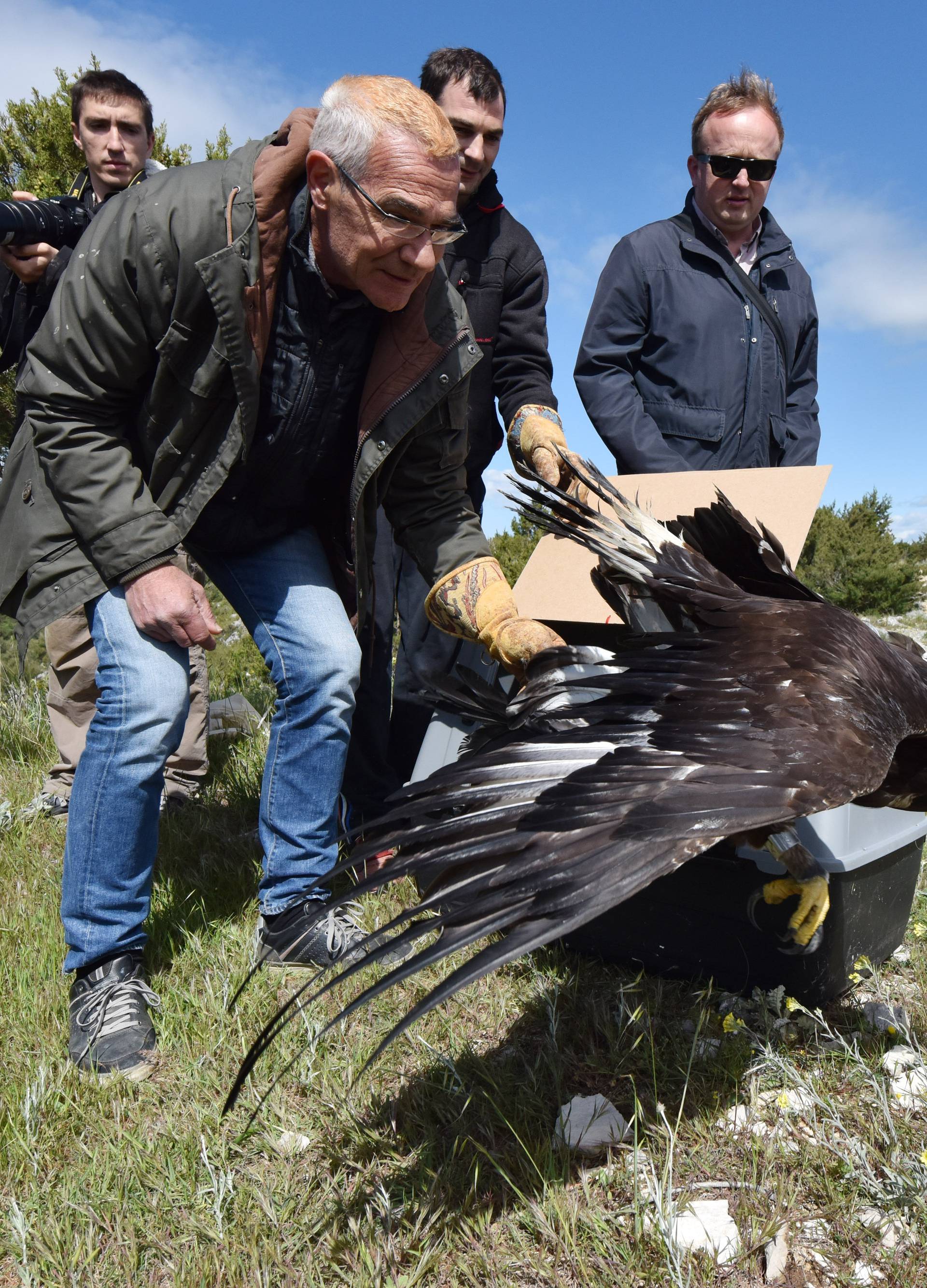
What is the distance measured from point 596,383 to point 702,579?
116 centimetres

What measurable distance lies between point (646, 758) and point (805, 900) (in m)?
0.67

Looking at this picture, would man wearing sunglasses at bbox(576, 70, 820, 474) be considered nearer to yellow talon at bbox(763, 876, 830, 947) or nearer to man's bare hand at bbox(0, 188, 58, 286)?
yellow talon at bbox(763, 876, 830, 947)

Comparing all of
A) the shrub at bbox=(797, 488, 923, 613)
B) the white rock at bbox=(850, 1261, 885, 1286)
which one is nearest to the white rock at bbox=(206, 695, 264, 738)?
the white rock at bbox=(850, 1261, 885, 1286)

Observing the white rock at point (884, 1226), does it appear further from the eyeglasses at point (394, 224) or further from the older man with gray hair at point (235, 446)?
the eyeglasses at point (394, 224)

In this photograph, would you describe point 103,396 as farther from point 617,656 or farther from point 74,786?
point 617,656

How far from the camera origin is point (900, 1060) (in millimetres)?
2020

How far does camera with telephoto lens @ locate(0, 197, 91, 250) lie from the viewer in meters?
2.92

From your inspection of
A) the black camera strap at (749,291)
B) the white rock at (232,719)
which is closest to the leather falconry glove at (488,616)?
the black camera strap at (749,291)

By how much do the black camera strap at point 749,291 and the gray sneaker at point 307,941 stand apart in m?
2.47

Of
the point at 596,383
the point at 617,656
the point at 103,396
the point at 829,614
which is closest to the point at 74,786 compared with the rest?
the point at 103,396

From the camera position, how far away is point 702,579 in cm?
232

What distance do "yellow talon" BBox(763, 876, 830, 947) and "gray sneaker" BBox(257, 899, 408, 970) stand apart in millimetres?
1005

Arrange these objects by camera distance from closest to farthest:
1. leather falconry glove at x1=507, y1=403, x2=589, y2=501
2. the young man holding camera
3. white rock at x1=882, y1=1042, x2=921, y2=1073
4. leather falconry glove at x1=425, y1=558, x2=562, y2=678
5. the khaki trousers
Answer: white rock at x1=882, y1=1042, x2=921, y2=1073 < leather falconry glove at x1=425, y1=558, x2=562, y2=678 < leather falconry glove at x1=507, y1=403, x2=589, y2=501 < the young man holding camera < the khaki trousers

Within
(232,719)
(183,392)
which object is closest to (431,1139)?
(183,392)
